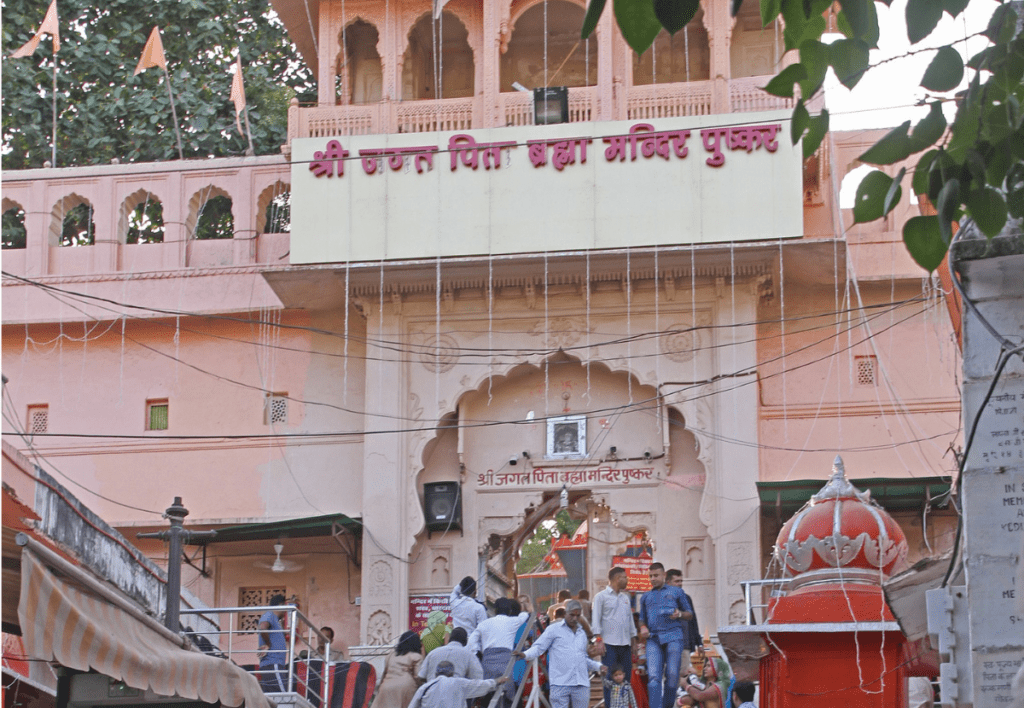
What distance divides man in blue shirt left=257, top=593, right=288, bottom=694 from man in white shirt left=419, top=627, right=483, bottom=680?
90.1 inches

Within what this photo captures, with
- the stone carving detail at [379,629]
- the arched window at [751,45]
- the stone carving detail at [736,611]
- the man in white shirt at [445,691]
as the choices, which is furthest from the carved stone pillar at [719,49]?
the man in white shirt at [445,691]

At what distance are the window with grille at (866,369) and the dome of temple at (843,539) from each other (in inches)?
240

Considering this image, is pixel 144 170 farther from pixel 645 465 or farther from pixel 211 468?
pixel 645 465

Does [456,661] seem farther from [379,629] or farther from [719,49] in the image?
[719,49]

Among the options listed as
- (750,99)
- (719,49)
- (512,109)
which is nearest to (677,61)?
(719,49)

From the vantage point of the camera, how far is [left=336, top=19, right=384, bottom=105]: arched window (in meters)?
18.9

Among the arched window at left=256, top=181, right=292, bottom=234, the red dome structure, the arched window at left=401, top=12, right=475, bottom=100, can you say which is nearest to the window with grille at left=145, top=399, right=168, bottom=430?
the arched window at left=256, top=181, right=292, bottom=234

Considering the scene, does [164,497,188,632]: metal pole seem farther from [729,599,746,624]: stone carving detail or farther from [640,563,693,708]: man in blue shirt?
[729,599,746,624]: stone carving detail

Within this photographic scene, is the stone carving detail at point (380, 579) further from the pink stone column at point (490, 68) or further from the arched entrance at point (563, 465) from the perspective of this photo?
the pink stone column at point (490, 68)

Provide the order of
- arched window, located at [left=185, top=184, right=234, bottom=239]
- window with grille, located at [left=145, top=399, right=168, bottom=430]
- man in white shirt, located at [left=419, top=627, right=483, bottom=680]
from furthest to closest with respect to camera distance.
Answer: arched window, located at [left=185, top=184, right=234, bottom=239], window with grille, located at [left=145, top=399, right=168, bottom=430], man in white shirt, located at [left=419, top=627, right=483, bottom=680]

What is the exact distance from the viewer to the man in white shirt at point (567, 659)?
37.8 ft

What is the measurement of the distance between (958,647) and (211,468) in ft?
42.9

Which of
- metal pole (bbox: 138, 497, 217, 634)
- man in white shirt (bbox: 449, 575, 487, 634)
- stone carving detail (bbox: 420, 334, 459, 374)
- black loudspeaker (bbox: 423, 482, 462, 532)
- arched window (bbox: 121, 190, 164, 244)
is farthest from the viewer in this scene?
arched window (bbox: 121, 190, 164, 244)

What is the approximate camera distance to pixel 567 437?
17.7m
